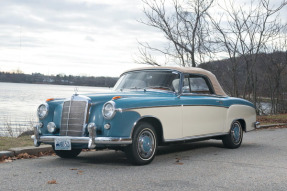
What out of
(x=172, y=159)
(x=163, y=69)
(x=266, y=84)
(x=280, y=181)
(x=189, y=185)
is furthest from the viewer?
(x=266, y=84)

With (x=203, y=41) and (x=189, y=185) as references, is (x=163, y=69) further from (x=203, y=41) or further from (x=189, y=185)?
(x=203, y=41)

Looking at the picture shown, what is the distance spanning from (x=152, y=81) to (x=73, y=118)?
198 cm

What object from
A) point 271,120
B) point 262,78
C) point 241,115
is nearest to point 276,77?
point 262,78

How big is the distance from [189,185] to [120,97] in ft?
7.04

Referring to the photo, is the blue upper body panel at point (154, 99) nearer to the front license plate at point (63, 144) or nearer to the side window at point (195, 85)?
the side window at point (195, 85)

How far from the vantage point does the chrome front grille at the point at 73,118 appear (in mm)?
7031

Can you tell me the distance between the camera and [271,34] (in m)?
22.5

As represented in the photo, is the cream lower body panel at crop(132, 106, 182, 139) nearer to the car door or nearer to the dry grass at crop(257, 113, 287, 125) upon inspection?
the car door

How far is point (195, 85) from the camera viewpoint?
8.92 meters

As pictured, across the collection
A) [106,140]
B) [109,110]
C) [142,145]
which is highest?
[109,110]

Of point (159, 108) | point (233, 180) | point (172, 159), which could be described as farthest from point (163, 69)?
point (233, 180)

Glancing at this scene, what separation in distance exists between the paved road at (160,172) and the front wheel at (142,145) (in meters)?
0.17

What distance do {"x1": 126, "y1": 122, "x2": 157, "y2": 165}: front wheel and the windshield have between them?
1.25 metres

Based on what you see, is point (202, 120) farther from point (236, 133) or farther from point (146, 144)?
point (146, 144)
